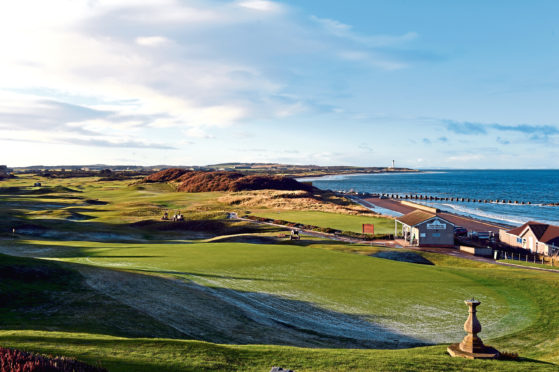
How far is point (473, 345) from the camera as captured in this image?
44.7ft

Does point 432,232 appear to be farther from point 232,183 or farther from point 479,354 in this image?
point 232,183

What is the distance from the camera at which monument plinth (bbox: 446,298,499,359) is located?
13242 millimetres

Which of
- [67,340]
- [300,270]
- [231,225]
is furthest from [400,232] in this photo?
[67,340]

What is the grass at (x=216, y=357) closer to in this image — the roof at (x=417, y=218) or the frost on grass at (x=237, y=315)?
the frost on grass at (x=237, y=315)

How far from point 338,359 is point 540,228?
58612 mm

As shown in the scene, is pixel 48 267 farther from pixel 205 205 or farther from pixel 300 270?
pixel 205 205

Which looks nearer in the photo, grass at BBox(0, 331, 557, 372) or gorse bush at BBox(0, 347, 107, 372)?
gorse bush at BBox(0, 347, 107, 372)

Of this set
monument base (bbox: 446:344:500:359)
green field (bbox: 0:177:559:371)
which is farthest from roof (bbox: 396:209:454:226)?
monument base (bbox: 446:344:500:359)

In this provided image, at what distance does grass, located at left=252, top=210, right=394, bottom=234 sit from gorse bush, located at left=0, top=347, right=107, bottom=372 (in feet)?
186

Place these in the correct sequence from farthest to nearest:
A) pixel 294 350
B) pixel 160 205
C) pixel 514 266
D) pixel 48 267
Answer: pixel 160 205 < pixel 514 266 < pixel 48 267 < pixel 294 350

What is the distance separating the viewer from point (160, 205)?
98.6 meters

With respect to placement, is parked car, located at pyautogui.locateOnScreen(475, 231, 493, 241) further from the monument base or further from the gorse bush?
the gorse bush

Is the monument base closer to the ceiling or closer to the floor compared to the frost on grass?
closer to the ceiling

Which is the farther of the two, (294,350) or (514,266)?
(514,266)
